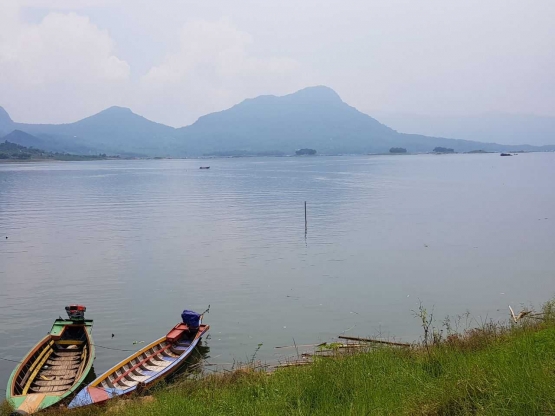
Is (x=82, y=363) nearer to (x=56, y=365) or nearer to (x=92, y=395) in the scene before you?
(x=56, y=365)

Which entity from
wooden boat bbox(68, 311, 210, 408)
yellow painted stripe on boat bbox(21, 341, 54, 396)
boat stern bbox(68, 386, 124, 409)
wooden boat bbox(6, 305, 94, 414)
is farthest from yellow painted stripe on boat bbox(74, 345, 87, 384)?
boat stern bbox(68, 386, 124, 409)

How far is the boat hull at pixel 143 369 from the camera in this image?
48.0 feet

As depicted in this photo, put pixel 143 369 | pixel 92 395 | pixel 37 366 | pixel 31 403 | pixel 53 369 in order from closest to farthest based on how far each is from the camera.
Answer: pixel 31 403 < pixel 92 395 < pixel 37 366 < pixel 143 369 < pixel 53 369

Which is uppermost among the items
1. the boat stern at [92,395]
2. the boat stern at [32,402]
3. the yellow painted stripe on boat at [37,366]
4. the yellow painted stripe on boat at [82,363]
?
the boat stern at [92,395]

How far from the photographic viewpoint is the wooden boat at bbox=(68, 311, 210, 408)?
1466 cm

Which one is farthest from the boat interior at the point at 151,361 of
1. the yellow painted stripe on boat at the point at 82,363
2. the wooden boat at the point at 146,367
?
the yellow painted stripe on boat at the point at 82,363

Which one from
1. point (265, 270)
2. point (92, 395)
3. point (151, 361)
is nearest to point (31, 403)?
point (92, 395)

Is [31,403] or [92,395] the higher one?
[92,395]

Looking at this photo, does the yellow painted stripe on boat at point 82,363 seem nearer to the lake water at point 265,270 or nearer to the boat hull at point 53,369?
the boat hull at point 53,369

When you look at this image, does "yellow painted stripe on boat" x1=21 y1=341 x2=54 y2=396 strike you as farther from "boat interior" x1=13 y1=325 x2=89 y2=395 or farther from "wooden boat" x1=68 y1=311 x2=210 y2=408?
"wooden boat" x1=68 y1=311 x2=210 y2=408

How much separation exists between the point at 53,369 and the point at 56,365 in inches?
15.0

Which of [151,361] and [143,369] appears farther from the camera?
[151,361]

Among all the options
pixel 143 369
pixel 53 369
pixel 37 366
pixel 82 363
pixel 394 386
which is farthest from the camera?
pixel 82 363

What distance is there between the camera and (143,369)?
17.3 meters
